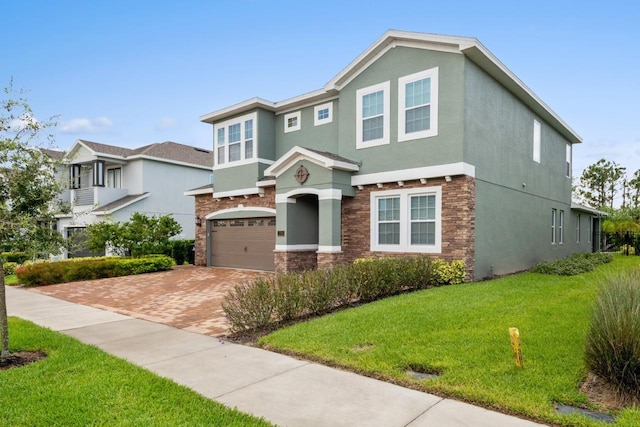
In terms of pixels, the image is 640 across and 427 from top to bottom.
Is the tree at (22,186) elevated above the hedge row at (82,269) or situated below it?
above

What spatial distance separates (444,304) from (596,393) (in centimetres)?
404

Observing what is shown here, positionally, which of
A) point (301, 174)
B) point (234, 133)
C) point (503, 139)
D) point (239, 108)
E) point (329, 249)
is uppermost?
point (239, 108)

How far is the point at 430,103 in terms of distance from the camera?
40.2ft

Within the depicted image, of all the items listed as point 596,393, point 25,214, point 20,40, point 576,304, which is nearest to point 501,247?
point 576,304

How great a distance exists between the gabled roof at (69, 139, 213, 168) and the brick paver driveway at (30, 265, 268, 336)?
10.1 m

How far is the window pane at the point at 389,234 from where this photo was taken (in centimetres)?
1305

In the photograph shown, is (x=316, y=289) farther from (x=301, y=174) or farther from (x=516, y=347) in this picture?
(x=301, y=174)

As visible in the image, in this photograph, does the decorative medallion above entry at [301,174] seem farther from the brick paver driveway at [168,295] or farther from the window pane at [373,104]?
the brick paver driveway at [168,295]

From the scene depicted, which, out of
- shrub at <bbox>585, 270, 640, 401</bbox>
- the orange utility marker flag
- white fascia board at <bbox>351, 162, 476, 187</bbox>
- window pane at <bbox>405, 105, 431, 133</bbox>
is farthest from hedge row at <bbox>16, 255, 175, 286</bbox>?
shrub at <bbox>585, 270, 640, 401</bbox>

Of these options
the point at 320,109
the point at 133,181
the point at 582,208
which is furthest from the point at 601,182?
the point at 133,181

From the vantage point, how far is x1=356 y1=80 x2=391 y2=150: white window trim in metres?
13.2

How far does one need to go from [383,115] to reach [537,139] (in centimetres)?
816

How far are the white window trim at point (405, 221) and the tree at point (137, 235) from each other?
10.7m

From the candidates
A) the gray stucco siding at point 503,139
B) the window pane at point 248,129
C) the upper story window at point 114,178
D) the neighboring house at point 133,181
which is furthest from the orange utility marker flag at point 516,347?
the upper story window at point 114,178
